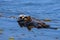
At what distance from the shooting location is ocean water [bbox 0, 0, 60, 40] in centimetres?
716

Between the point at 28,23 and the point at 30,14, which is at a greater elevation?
the point at 30,14

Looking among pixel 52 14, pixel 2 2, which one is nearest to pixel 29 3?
pixel 2 2

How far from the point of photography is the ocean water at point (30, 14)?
7160mm

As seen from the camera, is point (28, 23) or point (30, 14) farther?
point (30, 14)

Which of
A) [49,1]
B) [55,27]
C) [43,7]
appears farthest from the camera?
[49,1]

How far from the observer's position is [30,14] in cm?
1055

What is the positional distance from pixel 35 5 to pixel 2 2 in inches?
77.6

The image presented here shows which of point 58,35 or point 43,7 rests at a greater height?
point 43,7

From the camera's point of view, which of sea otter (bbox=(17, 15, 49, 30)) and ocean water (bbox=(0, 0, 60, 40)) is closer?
ocean water (bbox=(0, 0, 60, 40))

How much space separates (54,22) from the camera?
881 centimetres

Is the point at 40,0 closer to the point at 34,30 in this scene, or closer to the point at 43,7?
the point at 43,7

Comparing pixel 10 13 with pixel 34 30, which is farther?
pixel 10 13

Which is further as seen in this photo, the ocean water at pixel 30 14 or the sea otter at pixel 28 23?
the sea otter at pixel 28 23

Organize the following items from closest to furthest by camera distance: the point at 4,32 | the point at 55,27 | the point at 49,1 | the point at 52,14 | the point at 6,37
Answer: the point at 6,37 → the point at 4,32 → the point at 55,27 → the point at 52,14 → the point at 49,1
